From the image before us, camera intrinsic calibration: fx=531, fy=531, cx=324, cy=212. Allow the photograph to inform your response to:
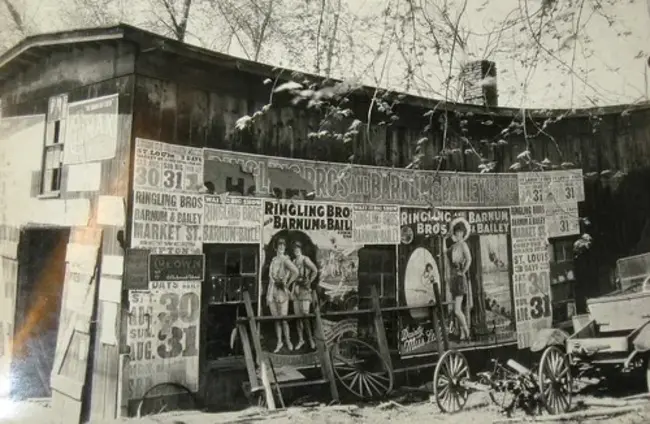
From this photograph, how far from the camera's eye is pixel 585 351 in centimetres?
601

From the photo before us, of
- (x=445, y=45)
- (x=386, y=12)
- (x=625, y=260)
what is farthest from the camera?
(x=625, y=260)

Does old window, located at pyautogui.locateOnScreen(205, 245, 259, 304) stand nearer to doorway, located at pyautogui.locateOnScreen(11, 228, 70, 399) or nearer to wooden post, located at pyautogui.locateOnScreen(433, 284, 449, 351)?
doorway, located at pyautogui.locateOnScreen(11, 228, 70, 399)

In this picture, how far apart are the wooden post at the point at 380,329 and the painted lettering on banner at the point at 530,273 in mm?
1918

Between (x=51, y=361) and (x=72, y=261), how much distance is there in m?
0.98

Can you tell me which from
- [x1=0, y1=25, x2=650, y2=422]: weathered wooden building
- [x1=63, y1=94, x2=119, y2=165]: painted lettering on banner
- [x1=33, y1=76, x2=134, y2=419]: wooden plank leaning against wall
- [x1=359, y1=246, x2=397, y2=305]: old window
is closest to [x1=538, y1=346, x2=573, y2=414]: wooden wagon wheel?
[x1=359, y1=246, x2=397, y2=305]: old window

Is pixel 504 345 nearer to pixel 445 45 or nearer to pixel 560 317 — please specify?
pixel 560 317

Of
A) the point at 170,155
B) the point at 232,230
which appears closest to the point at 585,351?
the point at 232,230

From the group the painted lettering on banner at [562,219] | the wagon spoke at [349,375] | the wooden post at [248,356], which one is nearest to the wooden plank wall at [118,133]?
the wooden post at [248,356]

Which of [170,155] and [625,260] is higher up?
[170,155]

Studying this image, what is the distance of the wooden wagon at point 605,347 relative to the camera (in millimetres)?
5668

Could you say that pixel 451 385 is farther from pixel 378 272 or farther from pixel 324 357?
pixel 378 272

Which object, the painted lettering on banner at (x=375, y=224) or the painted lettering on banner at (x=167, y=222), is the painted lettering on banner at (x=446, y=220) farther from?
the painted lettering on banner at (x=167, y=222)

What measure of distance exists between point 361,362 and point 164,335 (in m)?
2.49

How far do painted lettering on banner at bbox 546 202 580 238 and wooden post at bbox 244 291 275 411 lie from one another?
13.6 feet
